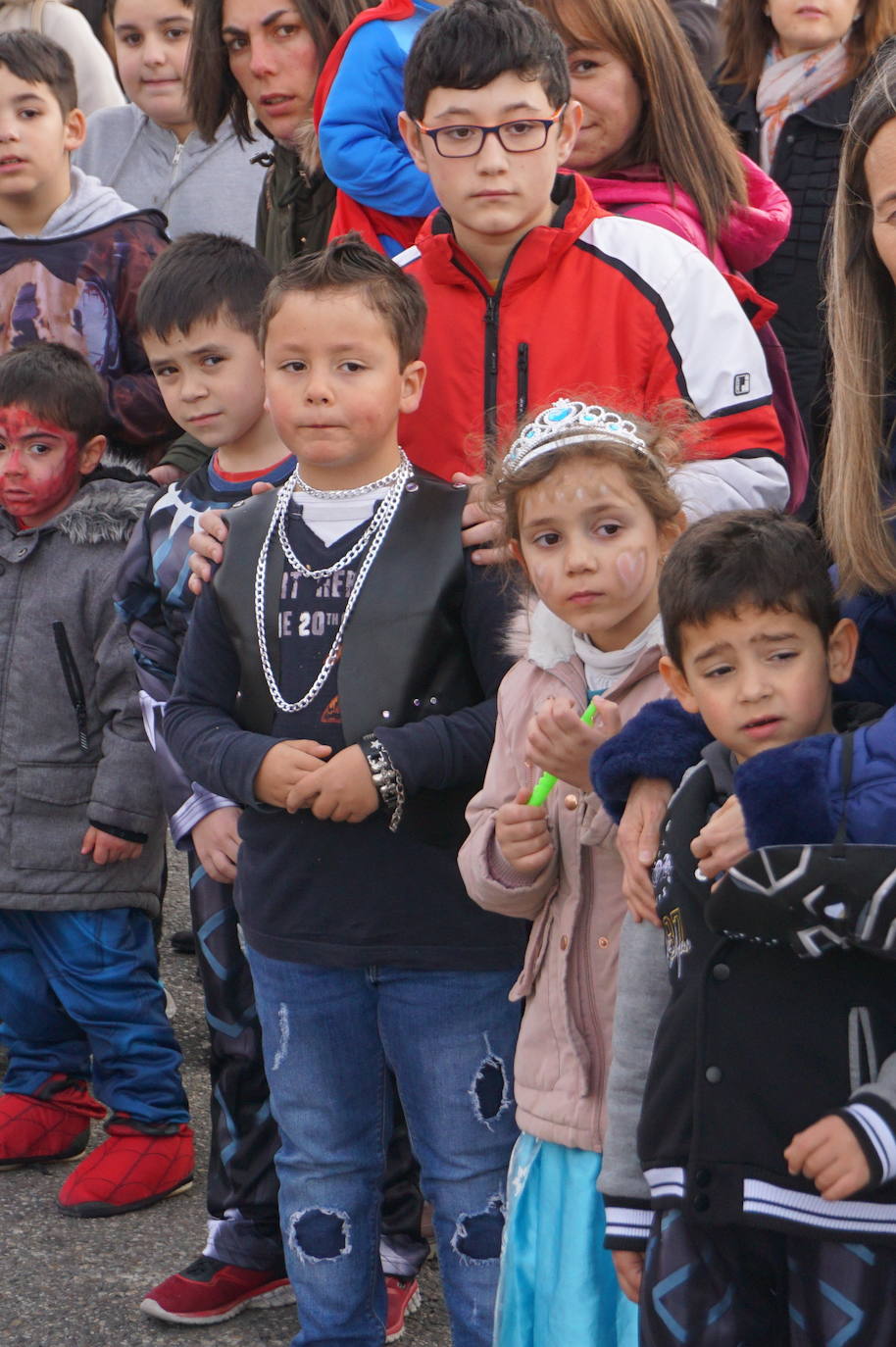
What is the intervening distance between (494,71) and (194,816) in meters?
1.40

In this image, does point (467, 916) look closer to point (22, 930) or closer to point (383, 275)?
point (383, 275)

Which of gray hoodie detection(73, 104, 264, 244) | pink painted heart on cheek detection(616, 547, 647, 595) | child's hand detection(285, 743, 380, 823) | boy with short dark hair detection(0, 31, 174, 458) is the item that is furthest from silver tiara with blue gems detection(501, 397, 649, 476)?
gray hoodie detection(73, 104, 264, 244)

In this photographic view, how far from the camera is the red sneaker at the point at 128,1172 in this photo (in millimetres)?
3484

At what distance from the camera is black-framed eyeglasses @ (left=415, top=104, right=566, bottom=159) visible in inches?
112

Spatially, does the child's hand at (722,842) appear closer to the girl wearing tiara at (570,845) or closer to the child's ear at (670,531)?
the girl wearing tiara at (570,845)

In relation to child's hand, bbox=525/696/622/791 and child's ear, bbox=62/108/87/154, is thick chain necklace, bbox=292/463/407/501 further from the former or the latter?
child's ear, bbox=62/108/87/154

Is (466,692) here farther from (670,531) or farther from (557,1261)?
(557,1261)

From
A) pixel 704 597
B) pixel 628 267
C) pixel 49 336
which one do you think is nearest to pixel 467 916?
pixel 704 597

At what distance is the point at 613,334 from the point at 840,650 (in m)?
1.02

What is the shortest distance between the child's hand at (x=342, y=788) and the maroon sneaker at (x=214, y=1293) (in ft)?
3.44

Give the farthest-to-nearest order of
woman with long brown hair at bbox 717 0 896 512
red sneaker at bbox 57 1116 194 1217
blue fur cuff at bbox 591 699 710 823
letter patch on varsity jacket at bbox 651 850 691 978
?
woman with long brown hair at bbox 717 0 896 512
red sneaker at bbox 57 1116 194 1217
blue fur cuff at bbox 591 699 710 823
letter patch on varsity jacket at bbox 651 850 691 978

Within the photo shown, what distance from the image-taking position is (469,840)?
2.43 meters

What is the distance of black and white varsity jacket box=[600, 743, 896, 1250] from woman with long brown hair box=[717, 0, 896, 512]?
249cm

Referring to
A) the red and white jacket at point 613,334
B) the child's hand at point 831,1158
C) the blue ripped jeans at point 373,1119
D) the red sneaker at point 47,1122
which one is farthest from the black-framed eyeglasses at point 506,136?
the red sneaker at point 47,1122
